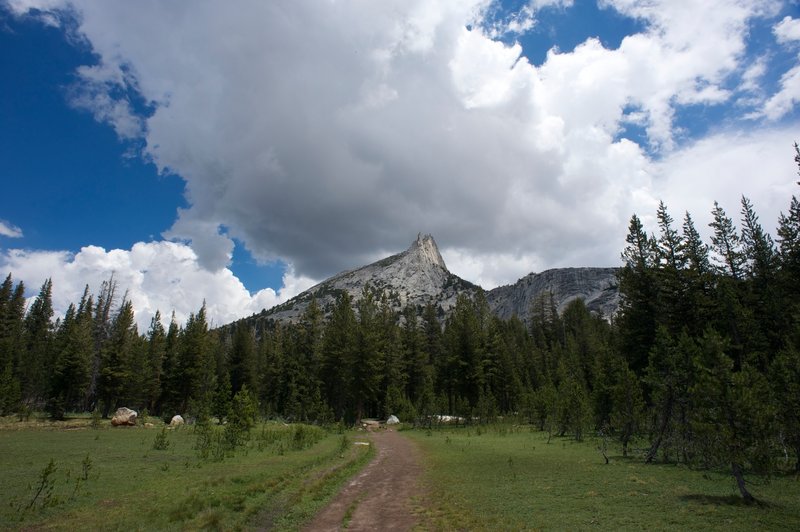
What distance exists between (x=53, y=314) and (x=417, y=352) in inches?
3291

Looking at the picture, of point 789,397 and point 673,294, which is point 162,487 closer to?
point 789,397

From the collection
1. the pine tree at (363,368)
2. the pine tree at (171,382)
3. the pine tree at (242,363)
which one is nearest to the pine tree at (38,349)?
the pine tree at (171,382)

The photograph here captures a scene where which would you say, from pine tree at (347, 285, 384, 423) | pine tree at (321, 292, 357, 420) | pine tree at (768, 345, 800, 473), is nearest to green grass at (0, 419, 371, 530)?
pine tree at (768, 345, 800, 473)

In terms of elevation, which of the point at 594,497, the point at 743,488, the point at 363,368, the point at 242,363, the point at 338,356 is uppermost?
the point at 338,356

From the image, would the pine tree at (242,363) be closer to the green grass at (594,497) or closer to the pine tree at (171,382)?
the pine tree at (171,382)

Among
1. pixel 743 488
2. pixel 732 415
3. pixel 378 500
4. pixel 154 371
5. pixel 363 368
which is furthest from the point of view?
pixel 154 371

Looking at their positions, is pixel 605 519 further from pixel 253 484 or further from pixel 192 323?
pixel 192 323

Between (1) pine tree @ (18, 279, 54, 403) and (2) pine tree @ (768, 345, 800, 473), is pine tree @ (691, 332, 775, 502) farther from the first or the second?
(1) pine tree @ (18, 279, 54, 403)

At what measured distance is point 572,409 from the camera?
3400 centimetres

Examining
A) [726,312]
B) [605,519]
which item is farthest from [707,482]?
[726,312]

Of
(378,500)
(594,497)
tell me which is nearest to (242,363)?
(378,500)

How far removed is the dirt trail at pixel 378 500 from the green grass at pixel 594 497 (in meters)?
0.70

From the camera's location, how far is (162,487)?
47.1 feet

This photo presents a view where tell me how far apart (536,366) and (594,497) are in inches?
2723
